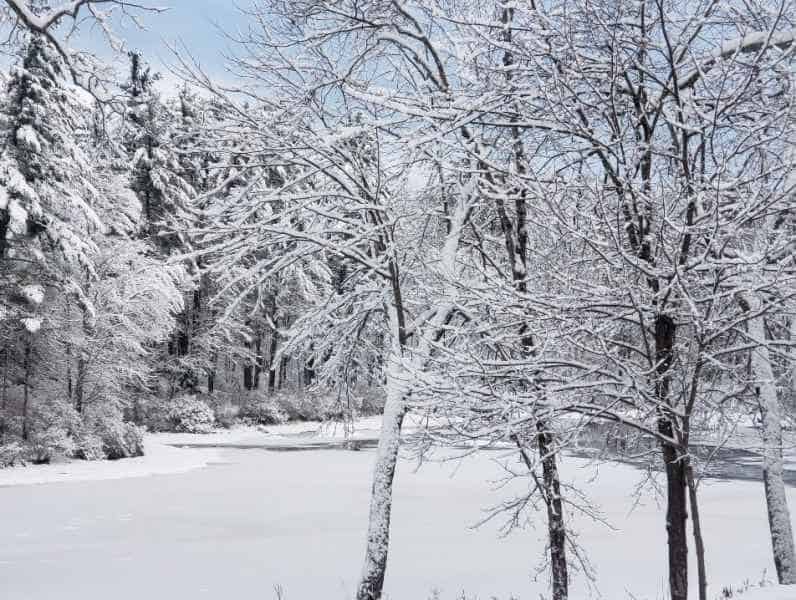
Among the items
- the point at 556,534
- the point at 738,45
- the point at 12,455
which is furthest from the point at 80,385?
Result: the point at 738,45

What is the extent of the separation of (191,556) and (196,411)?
23.3 meters

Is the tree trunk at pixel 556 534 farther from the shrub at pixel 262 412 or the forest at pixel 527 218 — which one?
the shrub at pixel 262 412

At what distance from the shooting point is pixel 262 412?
36094 mm

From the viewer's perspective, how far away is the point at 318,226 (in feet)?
29.7

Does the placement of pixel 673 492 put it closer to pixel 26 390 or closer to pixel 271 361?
pixel 26 390

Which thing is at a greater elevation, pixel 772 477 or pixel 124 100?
pixel 124 100

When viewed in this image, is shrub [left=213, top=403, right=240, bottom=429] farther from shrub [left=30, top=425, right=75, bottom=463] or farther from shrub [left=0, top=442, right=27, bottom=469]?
shrub [left=0, top=442, right=27, bottom=469]

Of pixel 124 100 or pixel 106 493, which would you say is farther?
pixel 106 493

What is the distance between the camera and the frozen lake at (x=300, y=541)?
920cm

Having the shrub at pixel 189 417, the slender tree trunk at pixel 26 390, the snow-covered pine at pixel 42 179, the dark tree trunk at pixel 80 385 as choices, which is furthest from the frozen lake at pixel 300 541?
the shrub at pixel 189 417

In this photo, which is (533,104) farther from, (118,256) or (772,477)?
(118,256)

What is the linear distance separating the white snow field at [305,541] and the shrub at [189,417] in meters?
13.4

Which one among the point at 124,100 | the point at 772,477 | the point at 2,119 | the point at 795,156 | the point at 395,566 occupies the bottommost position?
the point at 395,566

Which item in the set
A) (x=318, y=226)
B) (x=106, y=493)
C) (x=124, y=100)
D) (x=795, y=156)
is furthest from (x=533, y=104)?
(x=106, y=493)
